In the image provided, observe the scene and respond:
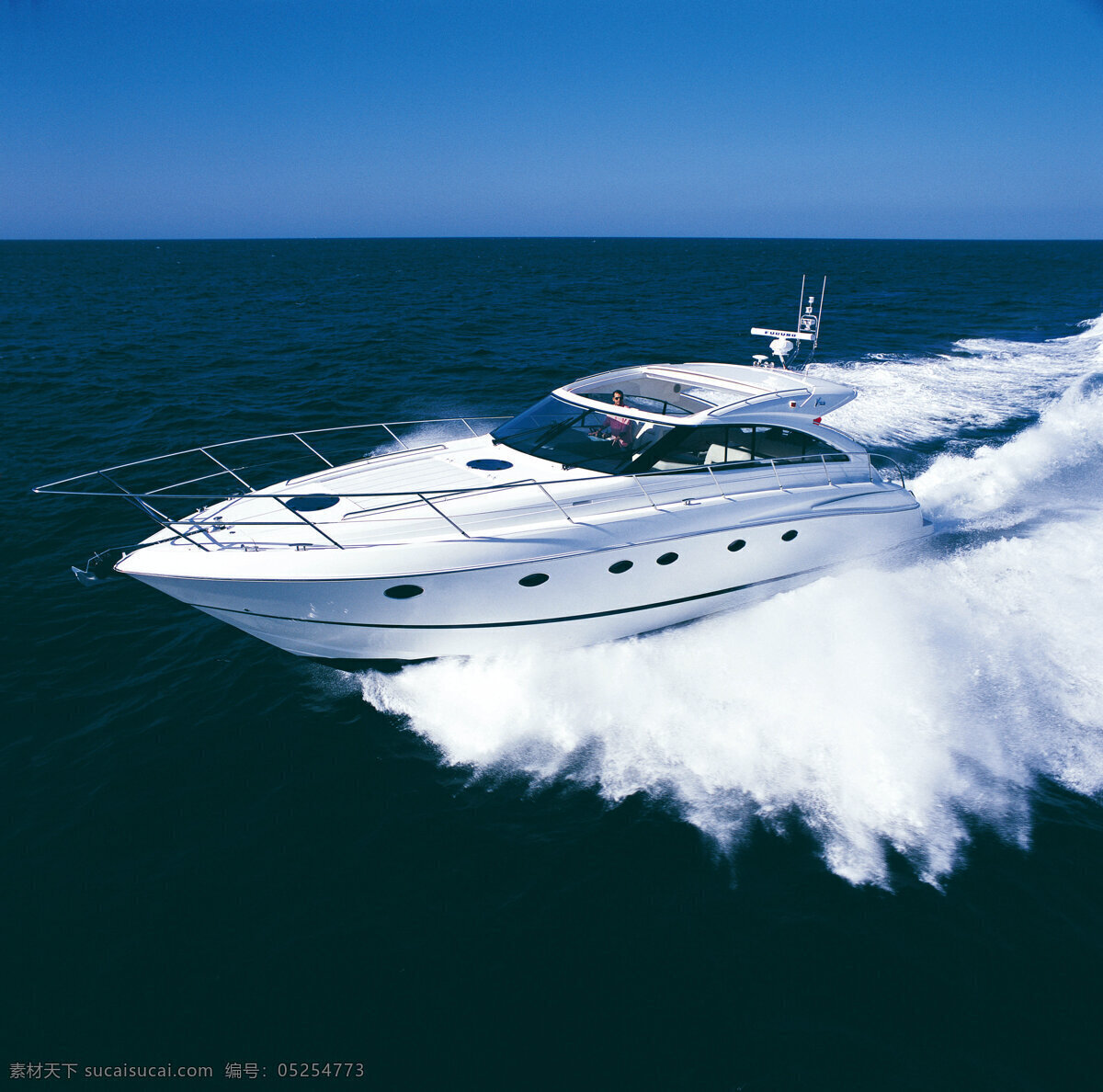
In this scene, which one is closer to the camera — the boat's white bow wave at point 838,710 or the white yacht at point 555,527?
the boat's white bow wave at point 838,710

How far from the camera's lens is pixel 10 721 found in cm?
802

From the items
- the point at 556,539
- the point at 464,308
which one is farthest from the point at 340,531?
the point at 464,308

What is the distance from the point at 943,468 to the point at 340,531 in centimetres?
1265

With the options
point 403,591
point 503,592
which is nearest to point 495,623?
point 503,592

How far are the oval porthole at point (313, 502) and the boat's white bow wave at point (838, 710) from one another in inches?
85.5

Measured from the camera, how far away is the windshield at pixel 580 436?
864cm

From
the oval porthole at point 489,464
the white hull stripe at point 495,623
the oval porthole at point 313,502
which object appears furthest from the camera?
the oval porthole at point 489,464

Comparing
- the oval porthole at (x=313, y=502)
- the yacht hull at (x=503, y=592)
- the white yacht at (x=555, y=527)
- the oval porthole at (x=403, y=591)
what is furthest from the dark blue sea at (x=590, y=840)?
the oval porthole at (x=313, y=502)

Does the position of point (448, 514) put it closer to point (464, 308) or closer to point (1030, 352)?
point (1030, 352)

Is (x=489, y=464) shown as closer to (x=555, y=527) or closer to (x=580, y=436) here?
(x=580, y=436)

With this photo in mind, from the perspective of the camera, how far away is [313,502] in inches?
322

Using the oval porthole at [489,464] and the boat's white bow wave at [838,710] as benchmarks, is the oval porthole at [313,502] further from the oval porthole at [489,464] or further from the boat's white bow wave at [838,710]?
the boat's white bow wave at [838,710]

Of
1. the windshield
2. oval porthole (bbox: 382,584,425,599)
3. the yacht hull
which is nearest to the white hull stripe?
the yacht hull

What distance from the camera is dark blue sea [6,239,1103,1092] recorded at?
5242 mm
